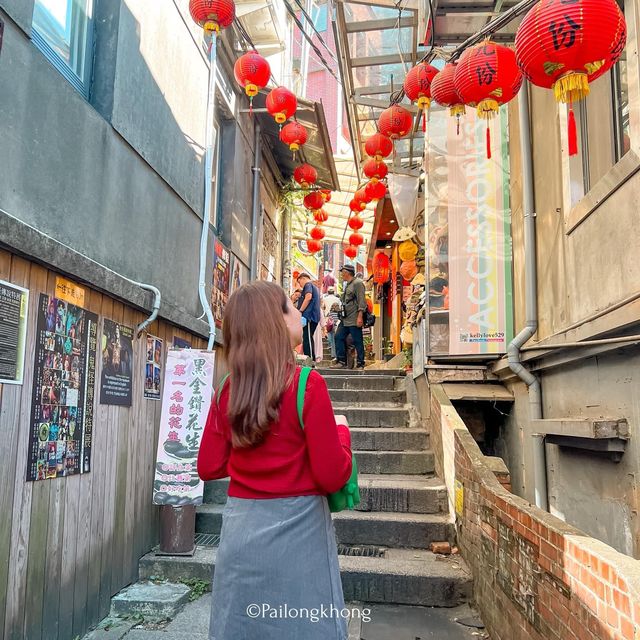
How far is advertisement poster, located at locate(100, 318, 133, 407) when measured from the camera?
459cm

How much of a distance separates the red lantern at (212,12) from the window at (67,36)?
4.41 ft

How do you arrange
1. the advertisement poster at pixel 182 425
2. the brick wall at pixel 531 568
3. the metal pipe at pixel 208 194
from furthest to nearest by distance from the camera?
the metal pipe at pixel 208 194
the advertisement poster at pixel 182 425
the brick wall at pixel 531 568

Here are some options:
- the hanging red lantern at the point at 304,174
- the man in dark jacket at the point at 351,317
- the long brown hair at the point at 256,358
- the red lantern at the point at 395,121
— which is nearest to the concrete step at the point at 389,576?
the long brown hair at the point at 256,358

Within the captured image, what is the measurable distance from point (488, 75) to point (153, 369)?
4040 millimetres

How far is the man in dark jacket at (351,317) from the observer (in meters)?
11.9

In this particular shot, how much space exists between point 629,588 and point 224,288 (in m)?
7.20

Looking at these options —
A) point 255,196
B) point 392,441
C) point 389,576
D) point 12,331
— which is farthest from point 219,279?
point 12,331

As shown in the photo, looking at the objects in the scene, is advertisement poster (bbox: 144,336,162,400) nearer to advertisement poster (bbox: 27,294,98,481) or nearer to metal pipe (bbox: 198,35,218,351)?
metal pipe (bbox: 198,35,218,351)

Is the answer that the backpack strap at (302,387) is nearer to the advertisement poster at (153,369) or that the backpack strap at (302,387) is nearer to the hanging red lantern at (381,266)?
the advertisement poster at (153,369)

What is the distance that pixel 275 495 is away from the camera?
210 cm

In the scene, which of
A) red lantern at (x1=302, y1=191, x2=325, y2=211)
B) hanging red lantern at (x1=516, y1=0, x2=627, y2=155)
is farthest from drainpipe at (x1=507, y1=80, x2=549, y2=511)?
red lantern at (x1=302, y1=191, x2=325, y2=211)

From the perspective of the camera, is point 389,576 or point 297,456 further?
point 389,576

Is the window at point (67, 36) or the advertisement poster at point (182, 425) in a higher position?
the window at point (67, 36)

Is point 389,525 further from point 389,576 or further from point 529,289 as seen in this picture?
point 529,289
